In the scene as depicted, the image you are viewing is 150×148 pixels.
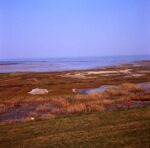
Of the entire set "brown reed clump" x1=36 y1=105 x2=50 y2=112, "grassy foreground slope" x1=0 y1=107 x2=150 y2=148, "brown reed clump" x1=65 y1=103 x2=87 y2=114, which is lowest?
"brown reed clump" x1=36 y1=105 x2=50 y2=112

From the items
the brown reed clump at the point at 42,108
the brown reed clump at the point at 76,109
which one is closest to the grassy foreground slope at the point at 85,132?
the brown reed clump at the point at 76,109

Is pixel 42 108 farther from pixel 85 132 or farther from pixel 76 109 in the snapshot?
pixel 85 132

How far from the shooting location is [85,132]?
54.6ft

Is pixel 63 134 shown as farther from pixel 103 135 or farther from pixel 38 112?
pixel 38 112

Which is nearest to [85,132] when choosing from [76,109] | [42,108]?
[76,109]

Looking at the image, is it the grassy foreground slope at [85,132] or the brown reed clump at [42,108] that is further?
the brown reed clump at [42,108]

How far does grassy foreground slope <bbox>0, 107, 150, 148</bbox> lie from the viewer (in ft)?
48.3

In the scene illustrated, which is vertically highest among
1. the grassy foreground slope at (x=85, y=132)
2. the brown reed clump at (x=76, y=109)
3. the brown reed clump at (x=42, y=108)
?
the grassy foreground slope at (x=85, y=132)

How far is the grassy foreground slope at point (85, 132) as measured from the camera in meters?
Answer: 14.7

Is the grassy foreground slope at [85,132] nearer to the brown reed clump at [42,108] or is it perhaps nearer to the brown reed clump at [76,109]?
the brown reed clump at [76,109]

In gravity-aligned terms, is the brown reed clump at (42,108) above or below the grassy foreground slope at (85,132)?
below

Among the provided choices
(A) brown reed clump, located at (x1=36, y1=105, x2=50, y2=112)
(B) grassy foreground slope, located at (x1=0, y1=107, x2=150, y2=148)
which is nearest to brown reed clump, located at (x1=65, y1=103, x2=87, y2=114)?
(A) brown reed clump, located at (x1=36, y1=105, x2=50, y2=112)

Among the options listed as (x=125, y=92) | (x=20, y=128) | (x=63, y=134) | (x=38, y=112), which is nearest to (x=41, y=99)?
(x=38, y=112)

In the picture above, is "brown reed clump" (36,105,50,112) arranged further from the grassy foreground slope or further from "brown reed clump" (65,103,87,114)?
the grassy foreground slope
